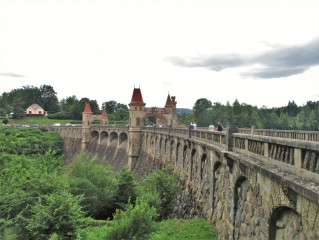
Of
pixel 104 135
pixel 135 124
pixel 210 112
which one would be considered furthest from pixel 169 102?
pixel 210 112

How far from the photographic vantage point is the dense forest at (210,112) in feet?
256

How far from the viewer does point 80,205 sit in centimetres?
1806

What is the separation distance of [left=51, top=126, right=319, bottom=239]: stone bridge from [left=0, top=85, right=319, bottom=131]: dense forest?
213 feet

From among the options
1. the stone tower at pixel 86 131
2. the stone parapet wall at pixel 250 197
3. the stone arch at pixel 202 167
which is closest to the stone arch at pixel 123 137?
the stone tower at pixel 86 131

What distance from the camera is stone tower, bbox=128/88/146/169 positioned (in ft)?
129

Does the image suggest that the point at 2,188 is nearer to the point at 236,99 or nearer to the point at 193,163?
the point at 193,163

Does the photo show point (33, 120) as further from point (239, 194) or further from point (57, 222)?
point (239, 194)

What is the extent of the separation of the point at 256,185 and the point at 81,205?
15.8 m

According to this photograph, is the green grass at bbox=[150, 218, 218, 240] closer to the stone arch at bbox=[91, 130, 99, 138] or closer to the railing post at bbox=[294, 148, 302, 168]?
the railing post at bbox=[294, 148, 302, 168]

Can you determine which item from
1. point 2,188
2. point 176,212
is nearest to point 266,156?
point 176,212

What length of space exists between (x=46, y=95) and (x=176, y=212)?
128766mm

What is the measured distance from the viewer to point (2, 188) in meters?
15.7

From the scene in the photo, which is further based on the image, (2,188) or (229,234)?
(2,188)

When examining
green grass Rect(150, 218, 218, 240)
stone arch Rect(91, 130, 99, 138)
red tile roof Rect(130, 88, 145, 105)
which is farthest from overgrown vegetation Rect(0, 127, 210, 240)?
stone arch Rect(91, 130, 99, 138)
